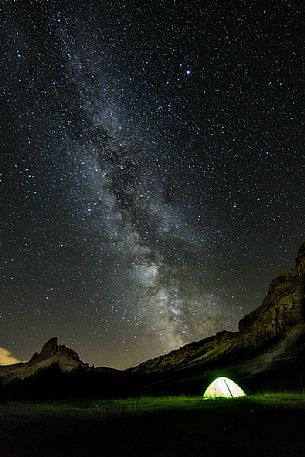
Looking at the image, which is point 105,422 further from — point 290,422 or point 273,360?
point 273,360

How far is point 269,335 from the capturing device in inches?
2709

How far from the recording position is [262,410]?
52.9ft

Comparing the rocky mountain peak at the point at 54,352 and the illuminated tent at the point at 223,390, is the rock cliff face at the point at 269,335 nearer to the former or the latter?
the illuminated tent at the point at 223,390

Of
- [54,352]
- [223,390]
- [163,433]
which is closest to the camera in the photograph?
[163,433]

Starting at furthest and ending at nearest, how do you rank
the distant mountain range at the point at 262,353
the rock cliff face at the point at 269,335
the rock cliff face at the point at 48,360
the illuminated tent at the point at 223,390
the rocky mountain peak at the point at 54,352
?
the rocky mountain peak at the point at 54,352
the rock cliff face at the point at 48,360
the rock cliff face at the point at 269,335
the distant mountain range at the point at 262,353
the illuminated tent at the point at 223,390

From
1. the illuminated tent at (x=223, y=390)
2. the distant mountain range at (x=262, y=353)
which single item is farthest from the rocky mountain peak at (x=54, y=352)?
the illuminated tent at (x=223, y=390)

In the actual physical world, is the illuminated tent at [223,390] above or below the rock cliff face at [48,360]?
below

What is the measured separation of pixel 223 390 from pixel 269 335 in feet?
155

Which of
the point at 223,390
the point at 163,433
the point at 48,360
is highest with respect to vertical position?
the point at 48,360

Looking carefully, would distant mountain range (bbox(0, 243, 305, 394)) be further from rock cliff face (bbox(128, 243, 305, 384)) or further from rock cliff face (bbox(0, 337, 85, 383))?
rock cliff face (bbox(0, 337, 85, 383))

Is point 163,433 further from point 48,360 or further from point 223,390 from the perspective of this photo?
point 48,360

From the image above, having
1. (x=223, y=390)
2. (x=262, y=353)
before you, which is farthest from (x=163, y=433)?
(x=262, y=353)

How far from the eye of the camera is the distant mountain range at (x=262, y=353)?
5062 centimetres

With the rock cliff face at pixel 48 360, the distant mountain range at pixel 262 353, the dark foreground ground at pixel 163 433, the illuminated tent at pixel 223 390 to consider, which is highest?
the rock cliff face at pixel 48 360
